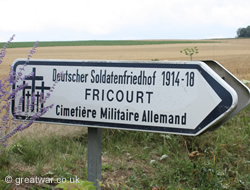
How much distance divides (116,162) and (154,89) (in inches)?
53.6

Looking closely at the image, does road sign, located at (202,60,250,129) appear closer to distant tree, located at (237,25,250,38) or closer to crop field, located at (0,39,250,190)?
crop field, located at (0,39,250,190)

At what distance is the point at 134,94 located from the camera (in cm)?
237

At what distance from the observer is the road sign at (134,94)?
2.21 meters

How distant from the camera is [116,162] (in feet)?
11.4

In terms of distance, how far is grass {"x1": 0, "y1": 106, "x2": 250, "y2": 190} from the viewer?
312cm

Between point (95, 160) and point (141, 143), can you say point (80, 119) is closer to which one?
point (95, 160)

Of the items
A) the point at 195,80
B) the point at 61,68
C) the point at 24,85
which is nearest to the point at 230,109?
the point at 195,80

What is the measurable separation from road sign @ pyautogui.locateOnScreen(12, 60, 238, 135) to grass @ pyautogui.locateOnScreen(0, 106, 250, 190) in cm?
62

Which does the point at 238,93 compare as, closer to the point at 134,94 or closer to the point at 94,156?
the point at 134,94

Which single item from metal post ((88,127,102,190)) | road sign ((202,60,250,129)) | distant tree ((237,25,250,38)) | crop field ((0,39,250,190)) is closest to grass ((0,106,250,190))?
crop field ((0,39,250,190))

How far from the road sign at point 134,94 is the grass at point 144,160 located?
2.04 feet

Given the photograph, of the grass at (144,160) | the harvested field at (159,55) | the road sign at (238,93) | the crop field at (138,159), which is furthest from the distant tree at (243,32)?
the road sign at (238,93)

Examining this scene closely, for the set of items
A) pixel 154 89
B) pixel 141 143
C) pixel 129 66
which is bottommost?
pixel 141 143

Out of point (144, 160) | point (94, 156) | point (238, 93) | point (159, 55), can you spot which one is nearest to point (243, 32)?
point (159, 55)
